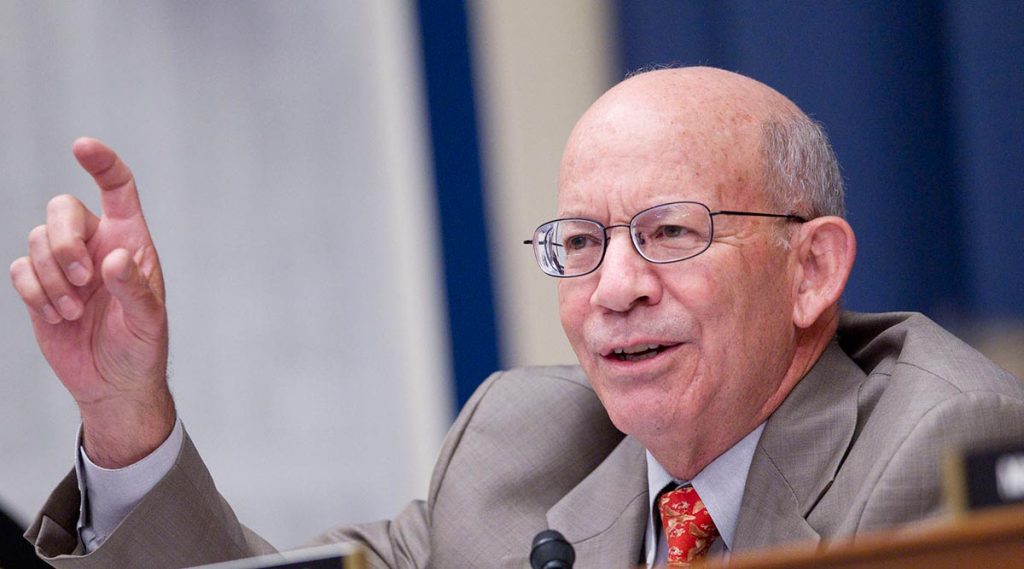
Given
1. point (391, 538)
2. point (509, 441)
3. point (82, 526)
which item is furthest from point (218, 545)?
point (509, 441)

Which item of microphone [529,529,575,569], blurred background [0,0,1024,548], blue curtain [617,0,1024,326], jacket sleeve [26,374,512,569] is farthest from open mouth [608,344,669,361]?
blurred background [0,0,1024,548]

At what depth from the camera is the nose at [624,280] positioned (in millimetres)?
1972

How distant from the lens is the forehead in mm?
2002

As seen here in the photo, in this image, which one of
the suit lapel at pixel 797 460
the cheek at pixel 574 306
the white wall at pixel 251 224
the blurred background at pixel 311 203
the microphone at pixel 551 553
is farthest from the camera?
the white wall at pixel 251 224

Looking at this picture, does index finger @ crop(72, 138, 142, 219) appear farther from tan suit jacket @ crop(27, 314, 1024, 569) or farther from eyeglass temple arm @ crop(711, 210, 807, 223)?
eyeglass temple arm @ crop(711, 210, 807, 223)

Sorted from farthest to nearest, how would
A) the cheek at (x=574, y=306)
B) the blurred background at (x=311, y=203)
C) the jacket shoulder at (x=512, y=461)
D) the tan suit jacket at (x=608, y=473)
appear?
the blurred background at (x=311, y=203), the jacket shoulder at (x=512, y=461), the cheek at (x=574, y=306), the tan suit jacket at (x=608, y=473)

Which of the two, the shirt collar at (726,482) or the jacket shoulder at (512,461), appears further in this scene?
the jacket shoulder at (512,461)

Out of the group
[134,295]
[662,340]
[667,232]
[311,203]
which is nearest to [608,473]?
[662,340]

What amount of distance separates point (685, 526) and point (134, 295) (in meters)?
0.97

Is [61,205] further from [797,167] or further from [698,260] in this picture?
[797,167]

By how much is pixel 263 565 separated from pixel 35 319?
990mm

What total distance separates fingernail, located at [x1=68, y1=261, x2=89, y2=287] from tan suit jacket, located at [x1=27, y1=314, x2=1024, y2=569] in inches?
13.8

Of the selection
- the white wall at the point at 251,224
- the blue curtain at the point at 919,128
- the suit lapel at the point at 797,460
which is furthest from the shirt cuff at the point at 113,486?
the white wall at the point at 251,224

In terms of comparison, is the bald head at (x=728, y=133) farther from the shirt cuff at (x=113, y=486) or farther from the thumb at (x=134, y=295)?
the shirt cuff at (x=113, y=486)
